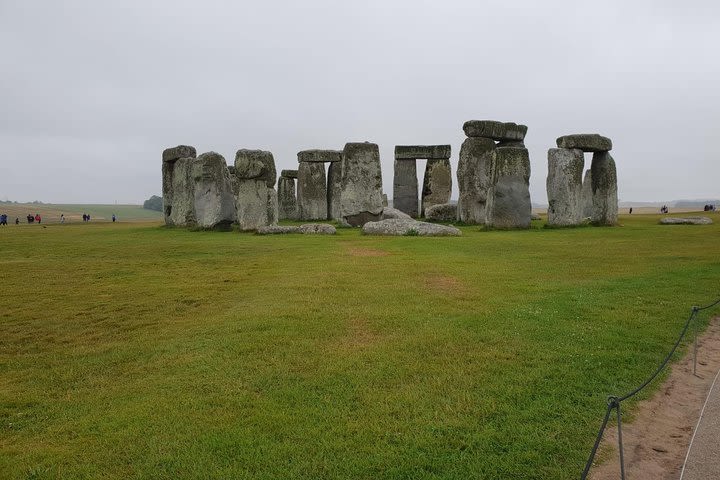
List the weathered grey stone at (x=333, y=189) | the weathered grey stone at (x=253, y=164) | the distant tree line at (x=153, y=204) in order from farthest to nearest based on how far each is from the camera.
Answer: the distant tree line at (x=153, y=204), the weathered grey stone at (x=333, y=189), the weathered grey stone at (x=253, y=164)

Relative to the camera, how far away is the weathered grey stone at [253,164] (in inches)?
721

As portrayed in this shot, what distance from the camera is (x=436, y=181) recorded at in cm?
2856

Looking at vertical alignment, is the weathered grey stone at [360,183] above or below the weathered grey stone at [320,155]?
below

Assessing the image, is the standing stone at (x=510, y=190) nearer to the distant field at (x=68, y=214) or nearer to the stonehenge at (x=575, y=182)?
the stonehenge at (x=575, y=182)

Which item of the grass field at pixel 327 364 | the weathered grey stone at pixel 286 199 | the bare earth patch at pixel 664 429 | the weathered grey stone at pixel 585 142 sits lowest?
the bare earth patch at pixel 664 429

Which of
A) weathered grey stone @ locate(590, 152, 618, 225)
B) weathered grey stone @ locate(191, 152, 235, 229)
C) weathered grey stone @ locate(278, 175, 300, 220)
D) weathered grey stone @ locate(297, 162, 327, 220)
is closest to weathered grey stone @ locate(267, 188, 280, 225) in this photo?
weathered grey stone @ locate(191, 152, 235, 229)

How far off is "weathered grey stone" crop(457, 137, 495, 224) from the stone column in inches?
453

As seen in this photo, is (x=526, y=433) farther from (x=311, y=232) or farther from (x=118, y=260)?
(x=311, y=232)

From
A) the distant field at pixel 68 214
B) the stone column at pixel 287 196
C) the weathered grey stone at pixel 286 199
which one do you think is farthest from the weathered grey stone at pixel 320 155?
the distant field at pixel 68 214

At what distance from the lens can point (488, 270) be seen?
10.3 m

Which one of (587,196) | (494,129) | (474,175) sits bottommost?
(587,196)

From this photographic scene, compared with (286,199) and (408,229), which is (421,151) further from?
(408,229)

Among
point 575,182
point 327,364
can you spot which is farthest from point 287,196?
point 327,364

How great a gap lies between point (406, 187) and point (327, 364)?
23711 mm
